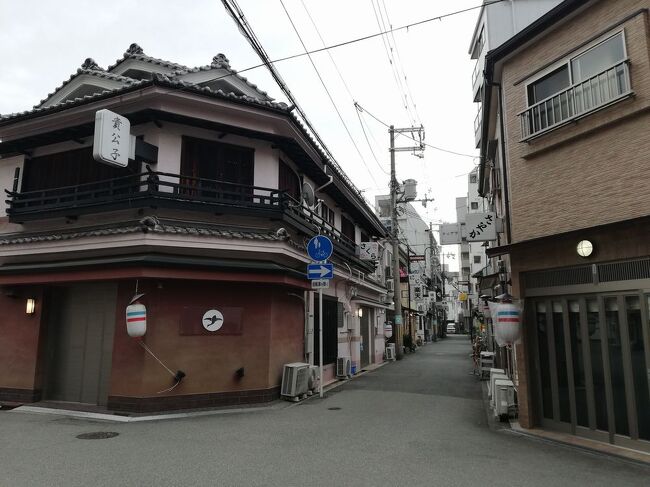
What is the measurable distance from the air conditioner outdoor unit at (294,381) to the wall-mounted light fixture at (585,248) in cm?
738

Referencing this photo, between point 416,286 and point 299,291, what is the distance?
3237 cm

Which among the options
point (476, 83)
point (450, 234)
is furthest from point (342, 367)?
point (476, 83)

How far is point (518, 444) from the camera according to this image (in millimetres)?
7844

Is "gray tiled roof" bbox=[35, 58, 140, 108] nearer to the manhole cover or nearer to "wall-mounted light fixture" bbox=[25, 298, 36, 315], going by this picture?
"wall-mounted light fixture" bbox=[25, 298, 36, 315]

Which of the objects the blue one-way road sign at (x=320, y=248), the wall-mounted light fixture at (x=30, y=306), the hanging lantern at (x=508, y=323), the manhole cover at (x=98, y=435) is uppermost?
the blue one-way road sign at (x=320, y=248)

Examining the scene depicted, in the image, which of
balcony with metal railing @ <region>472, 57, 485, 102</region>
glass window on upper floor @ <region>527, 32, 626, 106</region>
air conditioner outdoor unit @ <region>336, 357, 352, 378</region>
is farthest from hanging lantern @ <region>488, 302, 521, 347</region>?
balcony with metal railing @ <region>472, 57, 485, 102</region>

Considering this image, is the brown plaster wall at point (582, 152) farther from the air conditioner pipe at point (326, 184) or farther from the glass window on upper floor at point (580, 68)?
the air conditioner pipe at point (326, 184)

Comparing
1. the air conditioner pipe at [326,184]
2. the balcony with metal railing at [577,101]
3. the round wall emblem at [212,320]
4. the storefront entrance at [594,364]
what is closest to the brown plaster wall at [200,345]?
the round wall emblem at [212,320]

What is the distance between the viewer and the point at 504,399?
9.68 meters

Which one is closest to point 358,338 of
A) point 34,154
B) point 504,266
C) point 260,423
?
point 504,266

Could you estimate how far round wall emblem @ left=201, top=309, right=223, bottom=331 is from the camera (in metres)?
11.1

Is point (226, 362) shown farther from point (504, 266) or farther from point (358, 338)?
point (358, 338)

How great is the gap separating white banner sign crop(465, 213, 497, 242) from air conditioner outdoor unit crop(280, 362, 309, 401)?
5.84m

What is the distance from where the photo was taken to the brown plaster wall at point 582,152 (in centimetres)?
747
